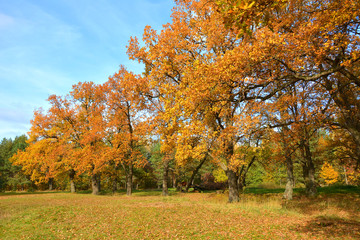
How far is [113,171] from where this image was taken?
100ft

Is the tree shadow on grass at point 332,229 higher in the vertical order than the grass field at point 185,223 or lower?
higher

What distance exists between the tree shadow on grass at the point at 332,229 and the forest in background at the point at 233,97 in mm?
4077

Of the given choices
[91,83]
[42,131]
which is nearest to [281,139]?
[91,83]

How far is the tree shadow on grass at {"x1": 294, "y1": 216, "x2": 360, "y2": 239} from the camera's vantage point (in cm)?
726

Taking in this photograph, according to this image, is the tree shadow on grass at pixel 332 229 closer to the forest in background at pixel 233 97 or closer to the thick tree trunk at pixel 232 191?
the forest in background at pixel 233 97

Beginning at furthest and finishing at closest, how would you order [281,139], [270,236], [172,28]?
[172,28], [281,139], [270,236]

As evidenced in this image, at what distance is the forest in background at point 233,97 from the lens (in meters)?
7.55

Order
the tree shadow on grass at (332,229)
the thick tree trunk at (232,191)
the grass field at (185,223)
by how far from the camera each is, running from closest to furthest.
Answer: the tree shadow on grass at (332,229)
the grass field at (185,223)
the thick tree trunk at (232,191)

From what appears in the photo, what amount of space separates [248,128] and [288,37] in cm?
503

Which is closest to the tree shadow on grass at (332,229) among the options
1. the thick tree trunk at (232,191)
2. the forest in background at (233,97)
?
the forest in background at (233,97)

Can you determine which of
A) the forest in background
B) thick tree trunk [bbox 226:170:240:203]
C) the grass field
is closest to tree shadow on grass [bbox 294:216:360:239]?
the grass field

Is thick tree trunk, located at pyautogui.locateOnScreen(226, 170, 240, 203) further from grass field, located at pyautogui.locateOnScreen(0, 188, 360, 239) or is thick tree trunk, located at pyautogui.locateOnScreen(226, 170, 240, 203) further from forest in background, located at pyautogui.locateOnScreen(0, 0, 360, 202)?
grass field, located at pyautogui.locateOnScreen(0, 188, 360, 239)

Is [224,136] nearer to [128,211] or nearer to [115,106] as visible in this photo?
[128,211]

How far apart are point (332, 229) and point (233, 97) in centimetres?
625
